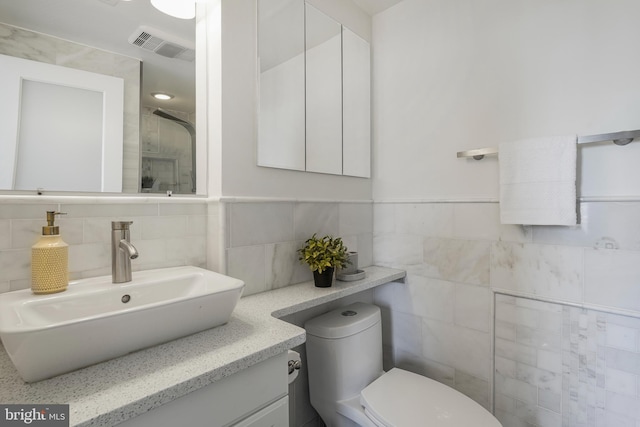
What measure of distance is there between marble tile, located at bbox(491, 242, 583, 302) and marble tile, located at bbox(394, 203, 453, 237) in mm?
233

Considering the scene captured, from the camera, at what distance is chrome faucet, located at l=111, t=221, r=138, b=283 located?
35.7 inches

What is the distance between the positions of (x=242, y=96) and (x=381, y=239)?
1038mm

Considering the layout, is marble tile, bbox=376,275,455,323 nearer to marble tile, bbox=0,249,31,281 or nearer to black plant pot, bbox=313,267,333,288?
black plant pot, bbox=313,267,333,288

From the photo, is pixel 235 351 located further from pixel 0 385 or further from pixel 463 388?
pixel 463 388

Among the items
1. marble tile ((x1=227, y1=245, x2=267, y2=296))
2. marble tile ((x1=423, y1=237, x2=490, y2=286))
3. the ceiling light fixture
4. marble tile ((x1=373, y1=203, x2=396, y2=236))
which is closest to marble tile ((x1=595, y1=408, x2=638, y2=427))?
marble tile ((x1=423, y1=237, x2=490, y2=286))

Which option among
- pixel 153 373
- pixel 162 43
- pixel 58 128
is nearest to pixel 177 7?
pixel 162 43

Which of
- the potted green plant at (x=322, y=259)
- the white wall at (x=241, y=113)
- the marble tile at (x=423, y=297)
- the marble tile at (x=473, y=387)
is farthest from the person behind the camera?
the marble tile at (x=423, y=297)

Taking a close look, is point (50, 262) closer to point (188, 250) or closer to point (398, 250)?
point (188, 250)

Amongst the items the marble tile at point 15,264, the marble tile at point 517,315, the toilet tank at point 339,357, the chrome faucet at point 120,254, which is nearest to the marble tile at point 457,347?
the marble tile at point 517,315

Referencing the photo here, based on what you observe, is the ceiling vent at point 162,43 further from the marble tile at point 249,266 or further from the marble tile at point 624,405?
the marble tile at point 624,405

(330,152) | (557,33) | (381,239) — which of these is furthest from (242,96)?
(557,33)

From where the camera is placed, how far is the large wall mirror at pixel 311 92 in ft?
4.30

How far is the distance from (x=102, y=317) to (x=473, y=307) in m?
1.39

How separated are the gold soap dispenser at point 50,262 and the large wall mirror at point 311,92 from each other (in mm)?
688
